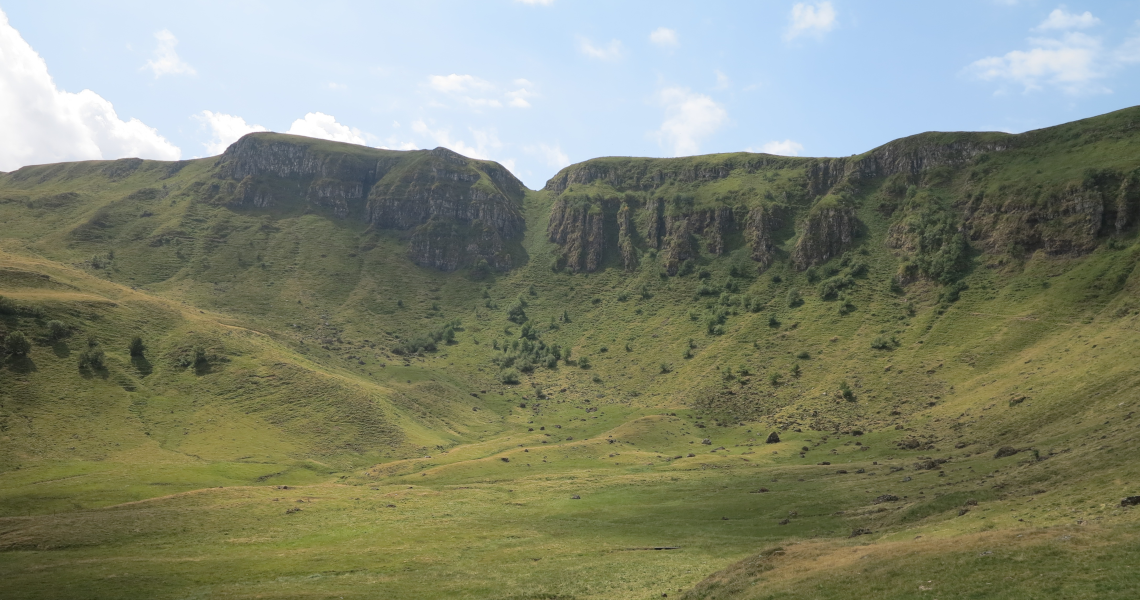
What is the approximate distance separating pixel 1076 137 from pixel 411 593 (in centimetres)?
19377

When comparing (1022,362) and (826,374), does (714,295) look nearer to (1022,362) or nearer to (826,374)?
(826,374)

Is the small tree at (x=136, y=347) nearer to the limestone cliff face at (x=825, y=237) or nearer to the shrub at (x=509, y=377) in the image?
the shrub at (x=509, y=377)

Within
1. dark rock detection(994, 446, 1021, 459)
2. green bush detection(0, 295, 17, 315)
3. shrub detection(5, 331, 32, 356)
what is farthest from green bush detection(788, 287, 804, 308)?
green bush detection(0, 295, 17, 315)

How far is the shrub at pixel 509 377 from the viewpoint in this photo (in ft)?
613

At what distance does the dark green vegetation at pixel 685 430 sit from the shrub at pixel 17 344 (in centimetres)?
41

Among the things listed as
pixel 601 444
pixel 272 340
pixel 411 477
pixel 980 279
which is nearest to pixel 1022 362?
pixel 980 279

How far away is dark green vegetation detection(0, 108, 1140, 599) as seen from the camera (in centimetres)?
4481

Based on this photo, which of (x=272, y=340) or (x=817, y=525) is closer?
(x=817, y=525)

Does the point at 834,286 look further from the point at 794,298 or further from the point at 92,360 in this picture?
the point at 92,360

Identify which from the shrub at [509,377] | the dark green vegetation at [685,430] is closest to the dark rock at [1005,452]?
the dark green vegetation at [685,430]

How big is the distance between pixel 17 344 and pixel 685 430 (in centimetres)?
13094

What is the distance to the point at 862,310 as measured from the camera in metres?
155

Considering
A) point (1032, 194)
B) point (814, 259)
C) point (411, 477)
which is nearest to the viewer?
point (411, 477)

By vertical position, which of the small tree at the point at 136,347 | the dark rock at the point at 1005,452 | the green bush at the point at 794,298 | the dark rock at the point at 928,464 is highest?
the small tree at the point at 136,347
